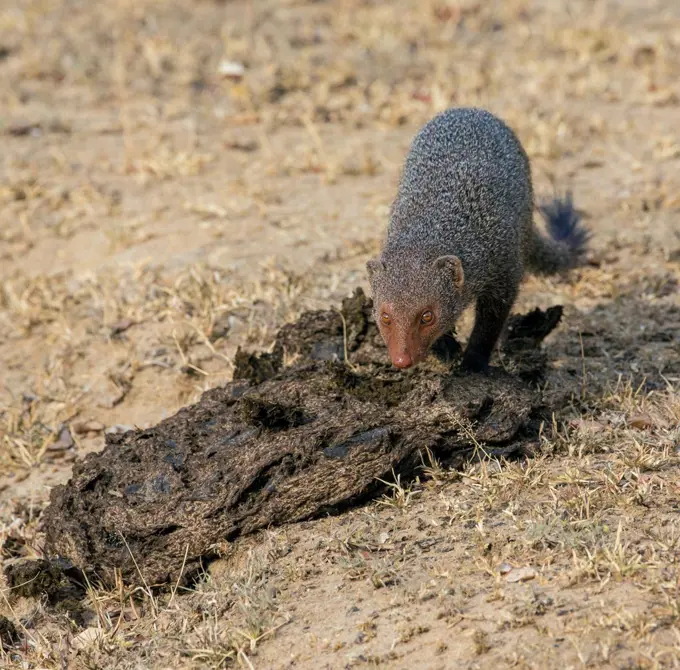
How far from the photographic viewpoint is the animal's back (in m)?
3.72

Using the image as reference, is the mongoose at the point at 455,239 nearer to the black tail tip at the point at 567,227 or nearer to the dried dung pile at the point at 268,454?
the dried dung pile at the point at 268,454

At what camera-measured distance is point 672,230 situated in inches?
207

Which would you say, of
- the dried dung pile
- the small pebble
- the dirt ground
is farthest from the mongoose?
the small pebble

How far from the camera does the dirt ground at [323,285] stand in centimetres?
277

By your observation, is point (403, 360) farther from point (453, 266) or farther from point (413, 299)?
point (453, 266)

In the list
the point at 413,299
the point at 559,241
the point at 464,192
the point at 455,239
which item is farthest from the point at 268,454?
the point at 559,241

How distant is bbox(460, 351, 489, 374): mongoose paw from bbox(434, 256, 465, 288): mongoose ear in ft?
1.24

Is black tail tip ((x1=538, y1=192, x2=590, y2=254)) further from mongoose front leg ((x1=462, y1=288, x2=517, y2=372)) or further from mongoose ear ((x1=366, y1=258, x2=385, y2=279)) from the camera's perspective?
mongoose ear ((x1=366, y1=258, x2=385, y2=279))

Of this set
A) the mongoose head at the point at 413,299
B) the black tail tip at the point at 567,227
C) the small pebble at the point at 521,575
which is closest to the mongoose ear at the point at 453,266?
the mongoose head at the point at 413,299

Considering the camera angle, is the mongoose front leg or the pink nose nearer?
the pink nose

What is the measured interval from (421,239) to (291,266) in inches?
59.9

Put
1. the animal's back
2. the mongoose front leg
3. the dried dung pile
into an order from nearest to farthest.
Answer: the dried dung pile < the animal's back < the mongoose front leg

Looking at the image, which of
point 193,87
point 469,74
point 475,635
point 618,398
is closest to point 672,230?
point 618,398

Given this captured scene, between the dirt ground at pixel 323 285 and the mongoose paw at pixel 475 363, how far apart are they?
33 centimetres
